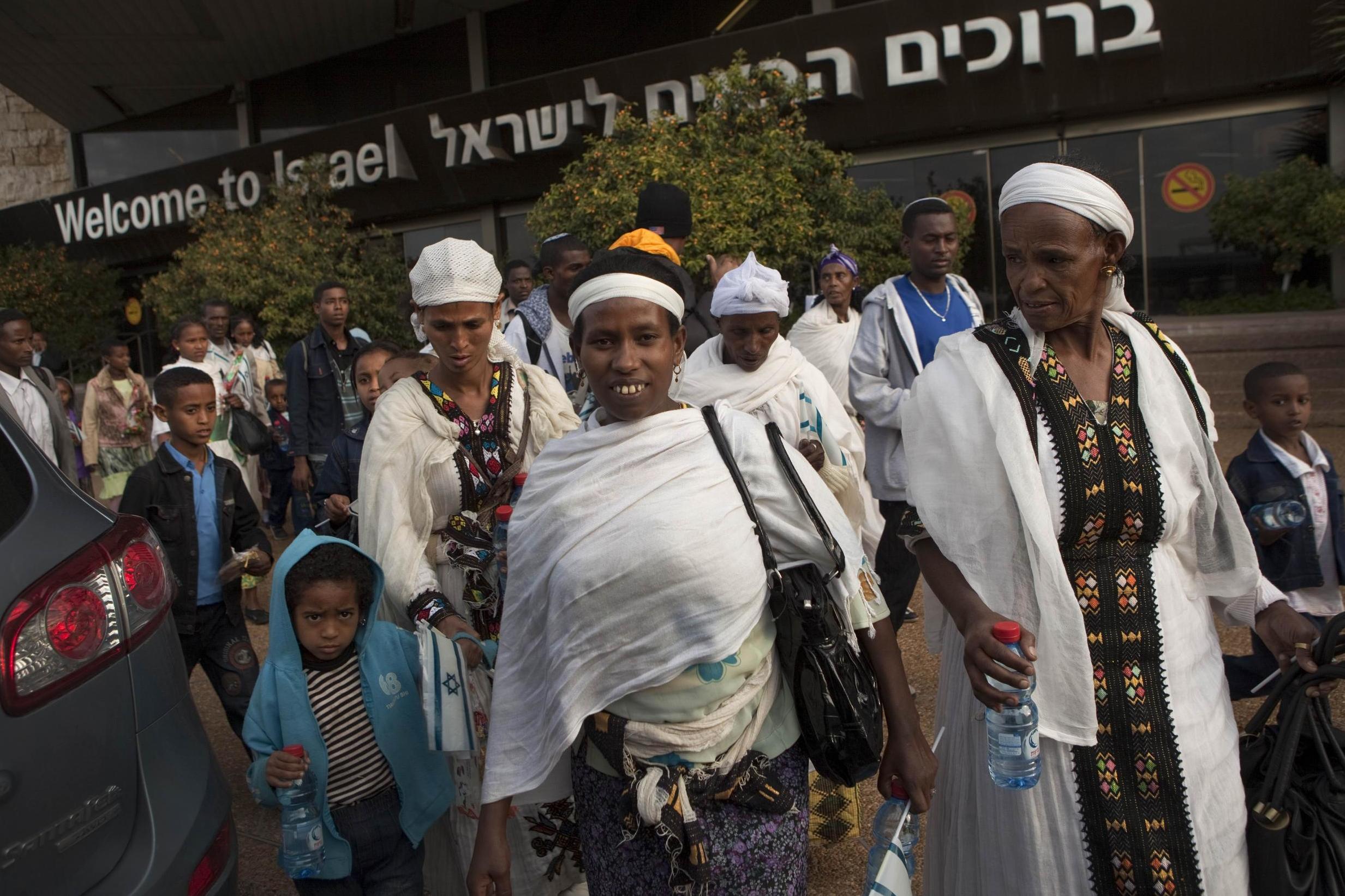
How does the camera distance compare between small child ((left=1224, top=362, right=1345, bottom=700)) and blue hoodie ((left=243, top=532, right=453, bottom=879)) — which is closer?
blue hoodie ((left=243, top=532, right=453, bottom=879))

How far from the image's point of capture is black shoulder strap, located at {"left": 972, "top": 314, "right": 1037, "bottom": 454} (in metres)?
2.38

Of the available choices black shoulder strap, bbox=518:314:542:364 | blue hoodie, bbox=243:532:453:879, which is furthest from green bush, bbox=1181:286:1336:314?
blue hoodie, bbox=243:532:453:879

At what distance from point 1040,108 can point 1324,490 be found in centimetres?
1198

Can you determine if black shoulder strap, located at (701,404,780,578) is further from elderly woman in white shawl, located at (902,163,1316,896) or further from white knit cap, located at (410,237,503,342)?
white knit cap, located at (410,237,503,342)

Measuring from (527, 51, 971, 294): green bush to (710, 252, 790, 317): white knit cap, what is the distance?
7.07 metres

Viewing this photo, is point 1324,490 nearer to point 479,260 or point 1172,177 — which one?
point 479,260

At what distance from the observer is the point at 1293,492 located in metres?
4.30

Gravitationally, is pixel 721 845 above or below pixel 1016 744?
below

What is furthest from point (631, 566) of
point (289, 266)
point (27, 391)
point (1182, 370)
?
point (289, 266)

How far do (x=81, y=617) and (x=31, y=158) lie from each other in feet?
108

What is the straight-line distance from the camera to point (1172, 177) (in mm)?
15078

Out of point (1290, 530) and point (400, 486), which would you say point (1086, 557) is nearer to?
point (400, 486)

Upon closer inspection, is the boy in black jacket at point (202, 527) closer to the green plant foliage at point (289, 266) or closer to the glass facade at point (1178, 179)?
the glass facade at point (1178, 179)

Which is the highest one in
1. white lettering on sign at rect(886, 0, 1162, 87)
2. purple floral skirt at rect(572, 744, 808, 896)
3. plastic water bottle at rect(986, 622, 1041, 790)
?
white lettering on sign at rect(886, 0, 1162, 87)
